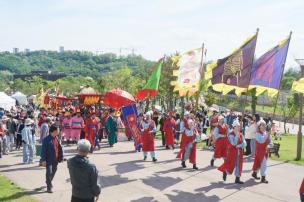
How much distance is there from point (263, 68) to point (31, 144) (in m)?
8.80

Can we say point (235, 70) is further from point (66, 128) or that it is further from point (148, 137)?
point (66, 128)

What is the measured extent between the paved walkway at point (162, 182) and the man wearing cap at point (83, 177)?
381 centimetres

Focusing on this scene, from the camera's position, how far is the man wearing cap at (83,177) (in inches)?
272

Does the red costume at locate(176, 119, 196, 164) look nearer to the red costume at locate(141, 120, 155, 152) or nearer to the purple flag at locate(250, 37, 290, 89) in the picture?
the red costume at locate(141, 120, 155, 152)

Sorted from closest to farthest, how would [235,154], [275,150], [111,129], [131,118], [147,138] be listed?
[235,154] < [147,138] < [275,150] < [131,118] < [111,129]

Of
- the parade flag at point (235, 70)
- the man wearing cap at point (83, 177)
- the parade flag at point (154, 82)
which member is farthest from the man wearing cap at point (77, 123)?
the man wearing cap at point (83, 177)

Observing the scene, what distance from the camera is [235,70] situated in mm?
13047

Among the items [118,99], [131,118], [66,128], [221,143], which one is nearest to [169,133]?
[131,118]

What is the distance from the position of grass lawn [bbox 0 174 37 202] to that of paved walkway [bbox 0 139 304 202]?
0.87ft

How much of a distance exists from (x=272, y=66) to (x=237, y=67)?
107 centimetres

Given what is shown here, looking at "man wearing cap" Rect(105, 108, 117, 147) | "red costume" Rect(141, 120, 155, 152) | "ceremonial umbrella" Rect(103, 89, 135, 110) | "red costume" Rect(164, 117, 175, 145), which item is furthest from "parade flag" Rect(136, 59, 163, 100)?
"man wearing cap" Rect(105, 108, 117, 147)

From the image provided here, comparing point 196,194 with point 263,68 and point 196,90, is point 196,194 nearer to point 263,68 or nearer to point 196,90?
point 263,68

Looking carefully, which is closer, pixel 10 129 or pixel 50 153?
pixel 50 153

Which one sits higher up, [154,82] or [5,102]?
[5,102]
